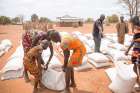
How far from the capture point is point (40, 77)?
16.2 feet

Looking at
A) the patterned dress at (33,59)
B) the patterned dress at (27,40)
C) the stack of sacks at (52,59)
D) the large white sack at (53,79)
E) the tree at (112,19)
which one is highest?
the tree at (112,19)

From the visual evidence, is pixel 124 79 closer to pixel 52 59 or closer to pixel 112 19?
pixel 52 59

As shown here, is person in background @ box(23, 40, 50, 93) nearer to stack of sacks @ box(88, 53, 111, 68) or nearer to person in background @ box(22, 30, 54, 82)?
person in background @ box(22, 30, 54, 82)

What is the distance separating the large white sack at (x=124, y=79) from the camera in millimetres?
4613

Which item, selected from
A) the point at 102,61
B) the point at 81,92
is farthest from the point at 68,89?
the point at 102,61

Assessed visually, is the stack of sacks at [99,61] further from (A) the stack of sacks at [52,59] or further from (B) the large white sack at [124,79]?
(B) the large white sack at [124,79]

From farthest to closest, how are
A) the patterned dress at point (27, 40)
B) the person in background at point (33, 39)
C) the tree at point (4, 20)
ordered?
the tree at point (4, 20), the patterned dress at point (27, 40), the person in background at point (33, 39)

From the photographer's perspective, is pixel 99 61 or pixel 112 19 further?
pixel 112 19

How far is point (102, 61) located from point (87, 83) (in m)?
1.38

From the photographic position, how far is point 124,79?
4621 millimetres

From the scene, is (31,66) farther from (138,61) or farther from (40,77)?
(138,61)

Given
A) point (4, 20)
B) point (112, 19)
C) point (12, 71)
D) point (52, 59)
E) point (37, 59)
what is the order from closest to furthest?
point (37, 59) < point (12, 71) < point (52, 59) < point (4, 20) < point (112, 19)

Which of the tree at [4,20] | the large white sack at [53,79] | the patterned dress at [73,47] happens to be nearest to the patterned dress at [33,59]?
the large white sack at [53,79]

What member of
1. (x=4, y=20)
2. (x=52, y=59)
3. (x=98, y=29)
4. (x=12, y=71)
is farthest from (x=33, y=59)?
(x=4, y=20)
